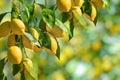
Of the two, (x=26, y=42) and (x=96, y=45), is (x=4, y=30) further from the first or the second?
(x=96, y=45)

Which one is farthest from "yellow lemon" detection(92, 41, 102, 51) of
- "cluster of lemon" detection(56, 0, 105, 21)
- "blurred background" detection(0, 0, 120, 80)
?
"cluster of lemon" detection(56, 0, 105, 21)

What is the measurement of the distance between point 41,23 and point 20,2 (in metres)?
0.08

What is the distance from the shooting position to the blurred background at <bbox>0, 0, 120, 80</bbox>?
426 centimetres

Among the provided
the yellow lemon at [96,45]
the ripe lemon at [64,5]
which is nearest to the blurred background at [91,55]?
the yellow lemon at [96,45]

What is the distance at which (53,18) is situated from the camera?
4.82 ft

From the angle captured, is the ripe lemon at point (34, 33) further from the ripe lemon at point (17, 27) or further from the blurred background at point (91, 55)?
the blurred background at point (91, 55)

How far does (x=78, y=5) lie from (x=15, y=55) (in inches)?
9.6

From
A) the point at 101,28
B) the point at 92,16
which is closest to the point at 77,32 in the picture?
the point at 101,28

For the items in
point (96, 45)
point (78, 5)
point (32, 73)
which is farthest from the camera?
point (96, 45)

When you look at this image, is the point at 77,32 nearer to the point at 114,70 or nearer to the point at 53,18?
the point at 114,70

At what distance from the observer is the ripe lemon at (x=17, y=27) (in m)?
1.41

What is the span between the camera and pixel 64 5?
146 centimetres

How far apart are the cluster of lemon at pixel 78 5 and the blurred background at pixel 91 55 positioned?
256cm

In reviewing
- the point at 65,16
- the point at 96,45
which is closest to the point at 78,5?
the point at 65,16
